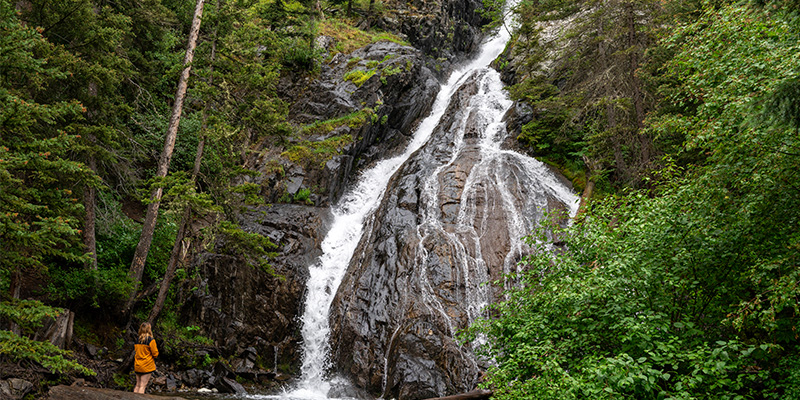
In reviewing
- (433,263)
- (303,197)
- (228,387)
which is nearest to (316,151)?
(303,197)

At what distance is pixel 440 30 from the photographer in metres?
35.8

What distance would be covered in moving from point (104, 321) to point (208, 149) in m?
5.60

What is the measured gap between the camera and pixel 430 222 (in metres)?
15.8

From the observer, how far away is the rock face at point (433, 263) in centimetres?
1155

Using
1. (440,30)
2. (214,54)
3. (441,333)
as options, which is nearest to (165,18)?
(214,54)

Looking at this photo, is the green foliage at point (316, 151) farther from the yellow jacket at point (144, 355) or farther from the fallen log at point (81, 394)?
the fallen log at point (81, 394)

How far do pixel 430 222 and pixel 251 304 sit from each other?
281 inches

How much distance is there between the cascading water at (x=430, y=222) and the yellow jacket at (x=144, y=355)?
4.04 m

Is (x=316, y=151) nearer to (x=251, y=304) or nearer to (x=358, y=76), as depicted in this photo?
(x=358, y=76)

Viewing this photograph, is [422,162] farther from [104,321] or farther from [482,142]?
[104,321]

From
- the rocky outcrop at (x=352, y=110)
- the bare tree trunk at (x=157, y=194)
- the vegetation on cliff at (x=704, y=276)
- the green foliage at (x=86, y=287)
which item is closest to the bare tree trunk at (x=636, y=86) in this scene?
the vegetation on cliff at (x=704, y=276)

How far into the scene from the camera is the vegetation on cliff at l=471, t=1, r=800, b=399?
434cm

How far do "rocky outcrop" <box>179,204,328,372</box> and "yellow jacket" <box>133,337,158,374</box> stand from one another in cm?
470

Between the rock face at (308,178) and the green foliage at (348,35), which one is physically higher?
the green foliage at (348,35)
